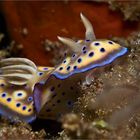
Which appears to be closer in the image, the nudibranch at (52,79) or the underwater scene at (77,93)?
the underwater scene at (77,93)

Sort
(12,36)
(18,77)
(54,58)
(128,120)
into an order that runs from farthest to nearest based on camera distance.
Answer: (12,36)
(54,58)
(18,77)
(128,120)

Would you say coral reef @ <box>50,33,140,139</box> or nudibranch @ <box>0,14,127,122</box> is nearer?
coral reef @ <box>50,33,140,139</box>

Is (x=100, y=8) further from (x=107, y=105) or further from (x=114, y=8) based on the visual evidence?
(x=107, y=105)

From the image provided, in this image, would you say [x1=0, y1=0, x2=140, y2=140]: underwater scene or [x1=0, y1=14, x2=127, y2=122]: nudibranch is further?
[x1=0, y1=14, x2=127, y2=122]: nudibranch

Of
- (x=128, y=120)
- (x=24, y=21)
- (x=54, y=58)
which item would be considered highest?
(x=128, y=120)

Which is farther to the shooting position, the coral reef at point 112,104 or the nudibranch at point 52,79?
the nudibranch at point 52,79

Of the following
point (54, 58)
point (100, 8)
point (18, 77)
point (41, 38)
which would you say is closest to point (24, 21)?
point (41, 38)

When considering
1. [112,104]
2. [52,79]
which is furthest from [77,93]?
[112,104]

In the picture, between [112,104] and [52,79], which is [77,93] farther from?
[112,104]
